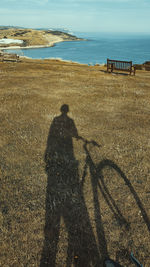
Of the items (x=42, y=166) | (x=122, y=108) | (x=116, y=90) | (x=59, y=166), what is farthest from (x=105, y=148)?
(x=116, y=90)

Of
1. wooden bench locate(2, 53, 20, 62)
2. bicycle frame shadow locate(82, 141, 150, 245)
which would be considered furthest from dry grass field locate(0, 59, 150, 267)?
wooden bench locate(2, 53, 20, 62)

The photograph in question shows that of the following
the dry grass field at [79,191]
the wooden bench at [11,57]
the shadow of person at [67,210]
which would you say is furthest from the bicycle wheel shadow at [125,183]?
the wooden bench at [11,57]

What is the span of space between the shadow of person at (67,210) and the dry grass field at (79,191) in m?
0.02

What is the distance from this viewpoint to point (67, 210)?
4.46 meters

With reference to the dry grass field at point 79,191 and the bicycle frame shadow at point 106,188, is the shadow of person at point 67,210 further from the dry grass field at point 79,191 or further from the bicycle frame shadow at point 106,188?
the bicycle frame shadow at point 106,188


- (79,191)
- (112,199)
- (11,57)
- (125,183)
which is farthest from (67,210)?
(11,57)

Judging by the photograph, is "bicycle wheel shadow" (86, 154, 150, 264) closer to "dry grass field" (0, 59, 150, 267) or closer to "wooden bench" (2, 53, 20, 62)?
"dry grass field" (0, 59, 150, 267)

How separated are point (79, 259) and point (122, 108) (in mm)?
9127

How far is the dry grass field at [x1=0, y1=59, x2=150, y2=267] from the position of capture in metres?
3.66

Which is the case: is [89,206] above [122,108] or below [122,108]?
below

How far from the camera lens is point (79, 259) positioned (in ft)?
11.4

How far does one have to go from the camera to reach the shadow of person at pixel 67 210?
11.6 feet

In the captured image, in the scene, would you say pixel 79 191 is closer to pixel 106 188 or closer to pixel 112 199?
pixel 106 188

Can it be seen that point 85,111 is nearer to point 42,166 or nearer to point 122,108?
point 122,108
